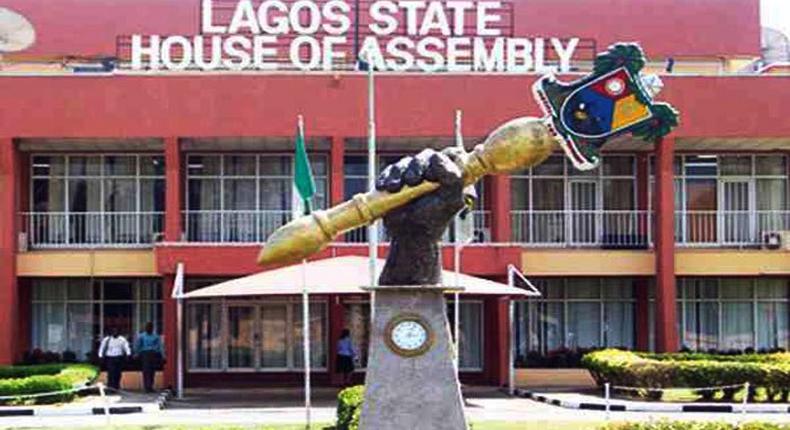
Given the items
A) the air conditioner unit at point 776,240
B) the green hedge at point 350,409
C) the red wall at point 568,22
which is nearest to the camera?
the green hedge at point 350,409

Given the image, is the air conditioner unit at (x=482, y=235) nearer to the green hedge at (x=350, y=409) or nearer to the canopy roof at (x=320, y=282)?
the canopy roof at (x=320, y=282)

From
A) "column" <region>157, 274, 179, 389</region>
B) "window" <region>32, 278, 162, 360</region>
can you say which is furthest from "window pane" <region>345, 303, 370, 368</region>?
"window" <region>32, 278, 162, 360</region>

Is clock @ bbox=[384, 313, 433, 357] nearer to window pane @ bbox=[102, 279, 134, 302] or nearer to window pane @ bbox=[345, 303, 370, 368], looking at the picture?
window pane @ bbox=[345, 303, 370, 368]

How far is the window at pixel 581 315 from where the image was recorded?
34.2 meters

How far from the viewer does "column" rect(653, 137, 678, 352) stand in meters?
31.3

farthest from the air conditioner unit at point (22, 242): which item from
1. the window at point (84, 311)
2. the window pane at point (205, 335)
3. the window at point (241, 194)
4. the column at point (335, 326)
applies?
the column at point (335, 326)

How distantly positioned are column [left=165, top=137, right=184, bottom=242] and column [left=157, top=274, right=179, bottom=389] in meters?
0.97

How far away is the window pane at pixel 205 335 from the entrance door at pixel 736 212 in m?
12.0

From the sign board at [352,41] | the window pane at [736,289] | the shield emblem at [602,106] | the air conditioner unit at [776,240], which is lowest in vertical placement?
the window pane at [736,289]

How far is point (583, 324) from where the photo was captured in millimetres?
34375

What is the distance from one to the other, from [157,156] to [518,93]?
28.0 ft

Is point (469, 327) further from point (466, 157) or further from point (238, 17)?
point (466, 157)

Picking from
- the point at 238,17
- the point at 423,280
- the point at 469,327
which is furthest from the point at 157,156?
the point at 423,280

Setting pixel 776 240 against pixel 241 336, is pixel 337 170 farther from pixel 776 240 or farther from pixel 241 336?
pixel 776 240
